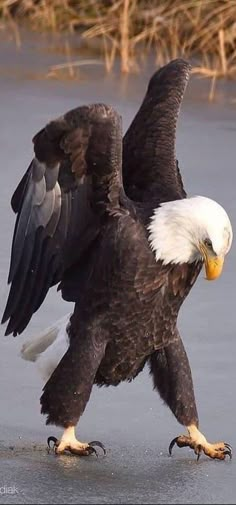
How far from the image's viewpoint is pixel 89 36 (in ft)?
26.6

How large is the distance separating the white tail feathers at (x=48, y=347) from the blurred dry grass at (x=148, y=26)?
307cm

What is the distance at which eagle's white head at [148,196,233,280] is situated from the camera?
3.98 meters

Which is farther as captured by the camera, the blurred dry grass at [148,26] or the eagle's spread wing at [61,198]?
the blurred dry grass at [148,26]

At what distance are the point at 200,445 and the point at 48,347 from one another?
0.49 m

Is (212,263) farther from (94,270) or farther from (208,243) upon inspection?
(94,270)

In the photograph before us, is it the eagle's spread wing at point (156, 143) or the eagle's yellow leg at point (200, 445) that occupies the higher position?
the eagle's spread wing at point (156, 143)

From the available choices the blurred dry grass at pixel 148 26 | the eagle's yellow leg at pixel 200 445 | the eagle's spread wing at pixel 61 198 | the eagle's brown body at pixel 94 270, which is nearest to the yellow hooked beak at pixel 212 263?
the eagle's brown body at pixel 94 270

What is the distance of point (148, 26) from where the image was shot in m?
7.99

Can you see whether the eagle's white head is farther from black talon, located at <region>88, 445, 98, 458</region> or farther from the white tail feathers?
black talon, located at <region>88, 445, 98, 458</region>

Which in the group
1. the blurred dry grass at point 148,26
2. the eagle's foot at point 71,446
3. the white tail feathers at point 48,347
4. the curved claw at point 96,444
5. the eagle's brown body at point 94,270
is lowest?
the eagle's foot at point 71,446

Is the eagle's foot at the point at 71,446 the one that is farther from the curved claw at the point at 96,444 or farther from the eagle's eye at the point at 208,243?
the eagle's eye at the point at 208,243

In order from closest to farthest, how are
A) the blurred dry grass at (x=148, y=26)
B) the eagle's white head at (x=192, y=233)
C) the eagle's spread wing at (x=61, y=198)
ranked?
the eagle's white head at (x=192, y=233) → the eagle's spread wing at (x=61, y=198) → the blurred dry grass at (x=148, y=26)

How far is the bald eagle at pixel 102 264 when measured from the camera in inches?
161

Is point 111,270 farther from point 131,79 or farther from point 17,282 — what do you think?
point 131,79
